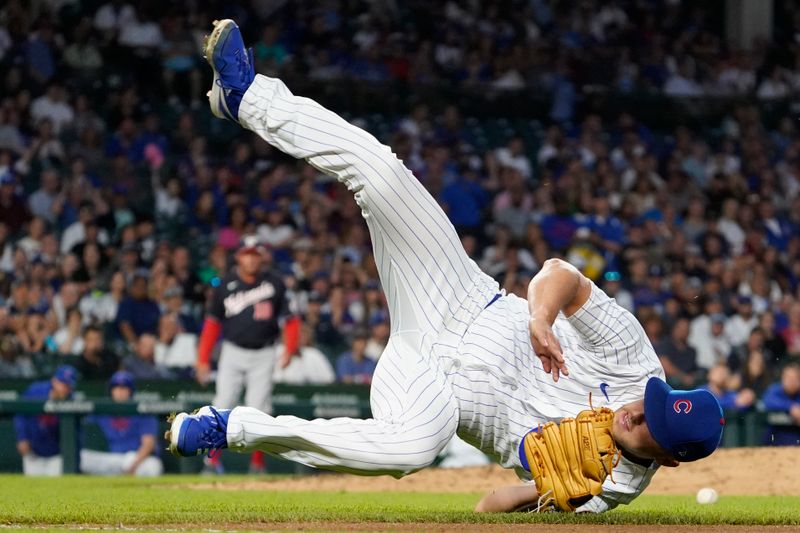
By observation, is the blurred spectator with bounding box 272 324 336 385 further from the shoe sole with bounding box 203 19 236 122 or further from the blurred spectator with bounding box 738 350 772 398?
the shoe sole with bounding box 203 19 236 122

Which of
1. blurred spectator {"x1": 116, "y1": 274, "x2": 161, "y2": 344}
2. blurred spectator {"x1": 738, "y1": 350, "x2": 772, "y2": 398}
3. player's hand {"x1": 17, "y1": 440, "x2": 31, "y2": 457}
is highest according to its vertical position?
blurred spectator {"x1": 116, "y1": 274, "x2": 161, "y2": 344}

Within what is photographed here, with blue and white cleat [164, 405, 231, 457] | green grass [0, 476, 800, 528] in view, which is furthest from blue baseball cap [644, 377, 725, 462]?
blue and white cleat [164, 405, 231, 457]

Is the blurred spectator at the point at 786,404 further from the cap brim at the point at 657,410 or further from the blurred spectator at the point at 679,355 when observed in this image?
the cap brim at the point at 657,410

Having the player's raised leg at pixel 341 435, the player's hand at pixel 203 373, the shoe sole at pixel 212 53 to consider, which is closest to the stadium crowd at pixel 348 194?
the player's hand at pixel 203 373

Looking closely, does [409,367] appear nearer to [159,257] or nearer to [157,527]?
[157,527]

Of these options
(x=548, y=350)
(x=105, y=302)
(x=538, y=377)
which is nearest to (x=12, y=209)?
(x=105, y=302)

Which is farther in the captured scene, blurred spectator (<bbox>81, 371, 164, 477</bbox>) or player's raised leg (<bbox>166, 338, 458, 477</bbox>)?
blurred spectator (<bbox>81, 371, 164, 477</bbox>)

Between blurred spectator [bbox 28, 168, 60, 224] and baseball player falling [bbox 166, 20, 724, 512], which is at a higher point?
blurred spectator [bbox 28, 168, 60, 224]
